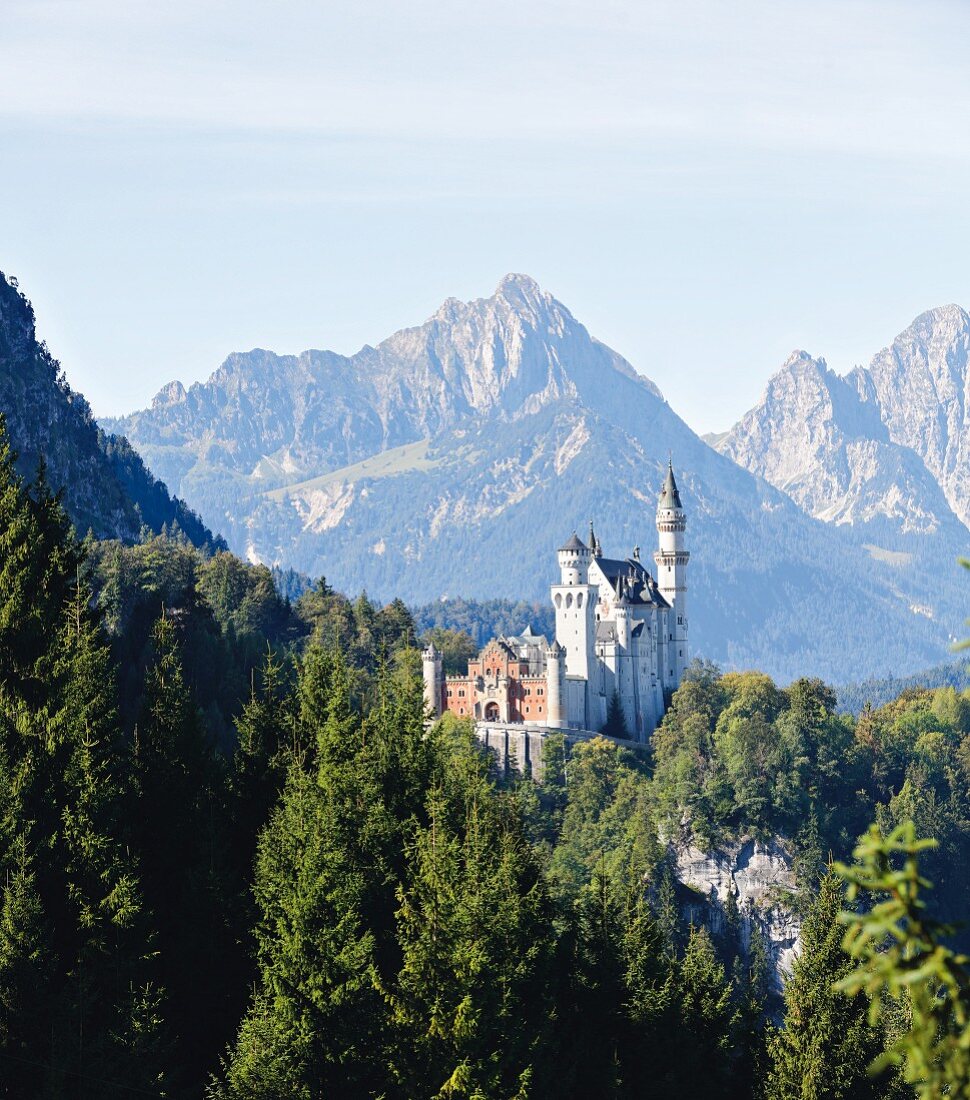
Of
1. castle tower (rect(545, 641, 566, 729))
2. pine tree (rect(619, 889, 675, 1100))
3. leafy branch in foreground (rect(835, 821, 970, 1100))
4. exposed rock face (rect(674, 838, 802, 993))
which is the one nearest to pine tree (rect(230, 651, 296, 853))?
pine tree (rect(619, 889, 675, 1100))

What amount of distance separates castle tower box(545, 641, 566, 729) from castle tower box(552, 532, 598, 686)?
1.97 metres

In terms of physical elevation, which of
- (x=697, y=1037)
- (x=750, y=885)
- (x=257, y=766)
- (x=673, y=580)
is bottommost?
(x=697, y=1037)

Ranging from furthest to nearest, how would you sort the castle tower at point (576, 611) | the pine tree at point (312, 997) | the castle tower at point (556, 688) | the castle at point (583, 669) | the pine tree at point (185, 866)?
the castle tower at point (576, 611) < the castle at point (583, 669) < the castle tower at point (556, 688) < the pine tree at point (185, 866) < the pine tree at point (312, 997)

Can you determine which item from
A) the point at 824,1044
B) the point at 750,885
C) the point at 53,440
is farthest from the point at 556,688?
the point at 824,1044

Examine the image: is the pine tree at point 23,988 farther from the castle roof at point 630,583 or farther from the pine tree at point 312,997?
the castle roof at point 630,583

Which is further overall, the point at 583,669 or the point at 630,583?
the point at 630,583

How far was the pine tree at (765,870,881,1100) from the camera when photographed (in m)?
57.6

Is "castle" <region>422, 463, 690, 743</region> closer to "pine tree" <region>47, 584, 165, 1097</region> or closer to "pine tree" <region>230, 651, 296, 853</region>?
"pine tree" <region>230, 651, 296, 853</region>

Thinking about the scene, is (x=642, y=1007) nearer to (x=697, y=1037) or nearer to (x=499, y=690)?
(x=697, y=1037)

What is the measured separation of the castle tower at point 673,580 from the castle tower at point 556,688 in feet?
57.6

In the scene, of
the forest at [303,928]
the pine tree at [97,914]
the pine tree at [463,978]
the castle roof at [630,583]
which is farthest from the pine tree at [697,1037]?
the castle roof at [630,583]

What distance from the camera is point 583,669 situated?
16988 centimetres

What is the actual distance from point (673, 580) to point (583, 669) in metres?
19.7

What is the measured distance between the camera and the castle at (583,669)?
16725 centimetres
